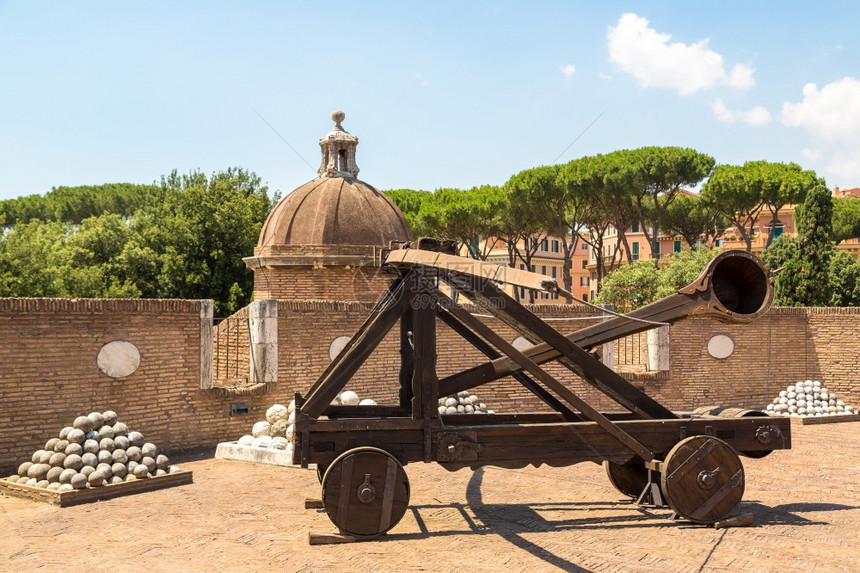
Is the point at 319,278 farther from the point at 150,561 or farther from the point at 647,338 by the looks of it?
the point at 150,561

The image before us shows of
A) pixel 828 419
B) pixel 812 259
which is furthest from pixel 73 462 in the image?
pixel 812 259

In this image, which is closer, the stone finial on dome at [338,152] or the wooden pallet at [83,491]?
the wooden pallet at [83,491]

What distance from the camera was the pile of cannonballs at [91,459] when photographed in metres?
8.66

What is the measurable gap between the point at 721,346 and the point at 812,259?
9.07 m

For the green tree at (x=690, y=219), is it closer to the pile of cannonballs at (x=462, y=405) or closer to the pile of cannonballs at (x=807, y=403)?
the pile of cannonballs at (x=807, y=403)

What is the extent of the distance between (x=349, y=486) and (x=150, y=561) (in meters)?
1.80

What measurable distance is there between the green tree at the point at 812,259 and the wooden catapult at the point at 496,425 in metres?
17.6

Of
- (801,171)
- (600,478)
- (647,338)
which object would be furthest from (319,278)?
(801,171)

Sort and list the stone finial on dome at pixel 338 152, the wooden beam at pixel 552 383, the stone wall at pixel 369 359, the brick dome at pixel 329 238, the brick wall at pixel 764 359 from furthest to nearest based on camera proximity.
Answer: the stone finial on dome at pixel 338 152
the brick dome at pixel 329 238
the brick wall at pixel 764 359
the stone wall at pixel 369 359
the wooden beam at pixel 552 383

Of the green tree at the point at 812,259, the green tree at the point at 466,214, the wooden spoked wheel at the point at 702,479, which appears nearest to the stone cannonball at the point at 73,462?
the wooden spoked wheel at the point at 702,479

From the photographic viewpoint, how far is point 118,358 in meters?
10.8

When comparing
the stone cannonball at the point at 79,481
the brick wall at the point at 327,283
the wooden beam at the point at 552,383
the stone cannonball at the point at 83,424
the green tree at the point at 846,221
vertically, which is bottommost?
the stone cannonball at the point at 79,481

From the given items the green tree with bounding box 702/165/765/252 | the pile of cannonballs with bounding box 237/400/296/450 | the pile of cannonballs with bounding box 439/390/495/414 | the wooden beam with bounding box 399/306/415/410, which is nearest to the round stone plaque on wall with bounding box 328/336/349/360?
the pile of cannonballs with bounding box 237/400/296/450

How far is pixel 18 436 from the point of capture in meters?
9.79
